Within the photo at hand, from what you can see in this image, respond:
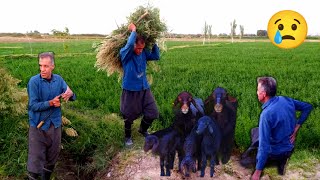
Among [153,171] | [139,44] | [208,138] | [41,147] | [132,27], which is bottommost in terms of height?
[153,171]

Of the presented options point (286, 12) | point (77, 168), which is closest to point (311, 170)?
point (286, 12)

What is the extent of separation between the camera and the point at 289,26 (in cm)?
438

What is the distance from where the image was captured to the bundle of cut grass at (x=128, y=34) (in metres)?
4.03

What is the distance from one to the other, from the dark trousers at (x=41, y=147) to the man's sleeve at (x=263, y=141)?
1934mm

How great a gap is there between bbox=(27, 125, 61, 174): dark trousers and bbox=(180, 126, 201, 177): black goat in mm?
1218

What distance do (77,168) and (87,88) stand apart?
183 inches

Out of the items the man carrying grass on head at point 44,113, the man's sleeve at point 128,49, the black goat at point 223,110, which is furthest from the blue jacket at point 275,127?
the man carrying grass on head at point 44,113

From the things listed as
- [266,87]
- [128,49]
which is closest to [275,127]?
[266,87]

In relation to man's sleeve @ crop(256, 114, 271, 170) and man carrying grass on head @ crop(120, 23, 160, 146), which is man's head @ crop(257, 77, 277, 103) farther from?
man carrying grass on head @ crop(120, 23, 160, 146)

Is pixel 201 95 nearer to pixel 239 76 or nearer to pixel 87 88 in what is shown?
pixel 87 88

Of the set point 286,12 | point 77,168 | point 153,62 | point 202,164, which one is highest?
point 286,12

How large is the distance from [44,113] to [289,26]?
8.94 ft

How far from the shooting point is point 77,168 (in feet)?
15.6

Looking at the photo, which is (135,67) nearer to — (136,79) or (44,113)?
(136,79)
